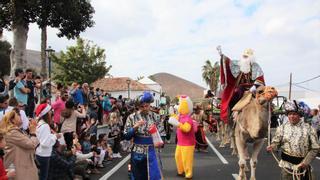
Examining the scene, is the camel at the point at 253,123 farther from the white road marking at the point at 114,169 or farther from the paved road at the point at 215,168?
the white road marking at the point at 114,169

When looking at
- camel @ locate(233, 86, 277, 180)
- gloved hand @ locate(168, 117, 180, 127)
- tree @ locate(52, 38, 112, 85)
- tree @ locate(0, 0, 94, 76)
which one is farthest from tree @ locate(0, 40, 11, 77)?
camel @ locate(233, 86, 277, 180)

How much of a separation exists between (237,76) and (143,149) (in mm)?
5647

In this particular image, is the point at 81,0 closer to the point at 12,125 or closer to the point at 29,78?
the point at 29,78

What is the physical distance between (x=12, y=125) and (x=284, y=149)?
13.3ft

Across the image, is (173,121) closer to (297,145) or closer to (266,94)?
(266,94)

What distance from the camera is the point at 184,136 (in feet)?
36.0

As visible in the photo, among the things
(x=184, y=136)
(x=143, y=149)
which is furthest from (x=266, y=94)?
(x=143, y=149)

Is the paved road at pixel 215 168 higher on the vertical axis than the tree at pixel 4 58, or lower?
lower

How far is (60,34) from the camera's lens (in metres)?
18.4

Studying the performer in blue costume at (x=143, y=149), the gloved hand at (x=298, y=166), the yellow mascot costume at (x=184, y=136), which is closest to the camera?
the gloved hand at (x=298, y=166)

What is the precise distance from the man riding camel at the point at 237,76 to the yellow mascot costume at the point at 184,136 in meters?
1.71

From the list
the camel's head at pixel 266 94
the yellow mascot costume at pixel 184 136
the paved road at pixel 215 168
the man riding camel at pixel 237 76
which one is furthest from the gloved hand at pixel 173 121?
the man riding camel at pixel 237 76

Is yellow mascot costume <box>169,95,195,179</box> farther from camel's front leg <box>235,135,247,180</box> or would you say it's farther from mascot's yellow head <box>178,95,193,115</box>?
camel's front leg <box>235,135,247,180</box>

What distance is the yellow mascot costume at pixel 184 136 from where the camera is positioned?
35.4ft
